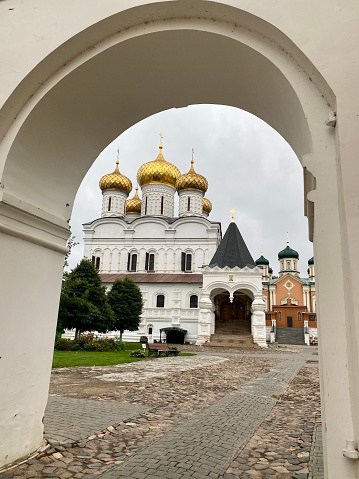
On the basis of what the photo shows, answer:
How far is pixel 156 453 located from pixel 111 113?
3419mm

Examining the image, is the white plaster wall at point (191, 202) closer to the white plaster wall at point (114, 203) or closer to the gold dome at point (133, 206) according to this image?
the gold dome at point (133, 206)

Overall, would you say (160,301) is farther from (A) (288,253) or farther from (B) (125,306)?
(A) (288,253)

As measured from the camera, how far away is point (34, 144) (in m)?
3.38

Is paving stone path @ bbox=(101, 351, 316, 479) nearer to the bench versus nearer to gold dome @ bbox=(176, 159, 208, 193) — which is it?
the bench

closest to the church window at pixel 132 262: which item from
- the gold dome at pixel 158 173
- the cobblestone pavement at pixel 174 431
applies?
the gold dome at pixel 158 173

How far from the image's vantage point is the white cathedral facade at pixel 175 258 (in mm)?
30192

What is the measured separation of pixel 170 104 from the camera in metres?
3.95

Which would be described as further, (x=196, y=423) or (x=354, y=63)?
(x=196, y=423)

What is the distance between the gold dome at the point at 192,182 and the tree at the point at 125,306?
14.7m

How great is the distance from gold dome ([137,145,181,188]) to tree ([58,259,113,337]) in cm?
1745

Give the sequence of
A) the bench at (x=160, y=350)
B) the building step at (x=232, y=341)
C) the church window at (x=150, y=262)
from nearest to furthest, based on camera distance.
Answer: the bench at (x=160, y=350)
the building step at (x=232, y=341)
the church window at (x=150, y=262)

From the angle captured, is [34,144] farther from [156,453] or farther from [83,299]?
[83,299]

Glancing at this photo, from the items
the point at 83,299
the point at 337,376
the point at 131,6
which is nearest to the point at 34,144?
the point at 131,6

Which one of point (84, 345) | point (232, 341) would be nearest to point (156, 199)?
point (232, 341)
